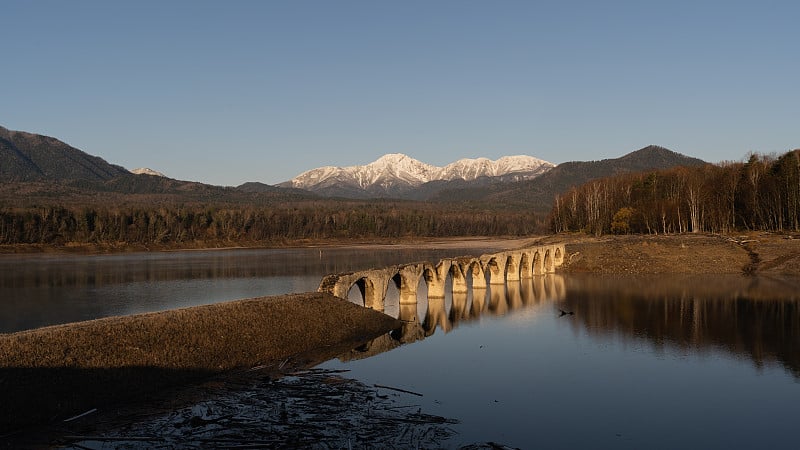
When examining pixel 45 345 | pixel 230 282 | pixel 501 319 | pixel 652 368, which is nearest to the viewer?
pixel 45 345

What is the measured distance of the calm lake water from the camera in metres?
25.2

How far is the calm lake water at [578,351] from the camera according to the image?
25172 mm

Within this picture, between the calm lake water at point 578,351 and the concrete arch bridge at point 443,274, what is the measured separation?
1.96 m

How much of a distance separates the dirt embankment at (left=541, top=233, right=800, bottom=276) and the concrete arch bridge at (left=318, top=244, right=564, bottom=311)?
569cm

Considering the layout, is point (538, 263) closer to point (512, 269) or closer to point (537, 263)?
point (537, 263)

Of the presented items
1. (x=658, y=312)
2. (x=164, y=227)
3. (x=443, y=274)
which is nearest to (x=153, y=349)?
(x=443, y=274)

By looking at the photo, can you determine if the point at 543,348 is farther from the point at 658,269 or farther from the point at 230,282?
the point at 658,269

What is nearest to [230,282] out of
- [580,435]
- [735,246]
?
[580,435]

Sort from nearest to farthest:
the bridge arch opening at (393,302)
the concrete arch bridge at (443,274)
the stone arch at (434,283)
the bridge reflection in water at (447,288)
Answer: the concrete arch bridge at (443,274) → the bridge reflection in water at (447,288) → the bridge arch opening at (393,302) → the stone arch at (434,283)

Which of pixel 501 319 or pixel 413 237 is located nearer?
pixel 501 319

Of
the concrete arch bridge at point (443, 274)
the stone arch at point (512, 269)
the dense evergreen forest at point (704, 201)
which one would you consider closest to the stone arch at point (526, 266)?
the concrete arch bridge at point (443, 274)

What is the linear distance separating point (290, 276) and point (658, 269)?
161ft

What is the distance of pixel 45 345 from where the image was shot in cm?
2812

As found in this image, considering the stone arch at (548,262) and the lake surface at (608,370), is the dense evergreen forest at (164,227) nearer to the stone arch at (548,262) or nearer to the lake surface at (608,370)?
the stone arch at (548,262)
